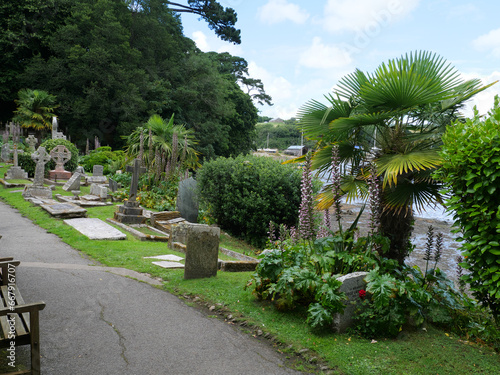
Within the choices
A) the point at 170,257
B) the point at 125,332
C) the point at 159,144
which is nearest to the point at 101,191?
the point at 159,144

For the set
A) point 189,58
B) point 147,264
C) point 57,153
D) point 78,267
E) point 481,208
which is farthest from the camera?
point 189,58

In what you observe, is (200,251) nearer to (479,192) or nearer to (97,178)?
(479,192)

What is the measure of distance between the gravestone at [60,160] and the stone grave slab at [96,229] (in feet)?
32.2

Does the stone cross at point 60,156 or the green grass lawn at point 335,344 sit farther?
the stone cross at point 60,156

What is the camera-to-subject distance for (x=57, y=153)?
20031 mm

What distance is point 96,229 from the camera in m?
10.0

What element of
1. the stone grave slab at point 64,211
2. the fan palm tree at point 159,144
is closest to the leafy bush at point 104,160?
the fan palm tree at point 159,144

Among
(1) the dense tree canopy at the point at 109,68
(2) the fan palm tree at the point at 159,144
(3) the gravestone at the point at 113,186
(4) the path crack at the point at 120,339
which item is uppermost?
(1) the dense tree canopy at the point at 109,68

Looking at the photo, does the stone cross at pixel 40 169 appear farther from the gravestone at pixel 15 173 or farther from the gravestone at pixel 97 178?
the gravestone at pixel 15 173

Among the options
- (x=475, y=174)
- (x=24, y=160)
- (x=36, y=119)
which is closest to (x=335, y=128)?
(x=475, y=174)

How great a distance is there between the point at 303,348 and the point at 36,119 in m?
32.9

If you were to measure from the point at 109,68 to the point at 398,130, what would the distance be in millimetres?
31071

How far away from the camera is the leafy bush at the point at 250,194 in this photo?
10836 millimetres

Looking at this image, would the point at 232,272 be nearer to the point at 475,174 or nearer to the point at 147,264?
the point at 147,264
